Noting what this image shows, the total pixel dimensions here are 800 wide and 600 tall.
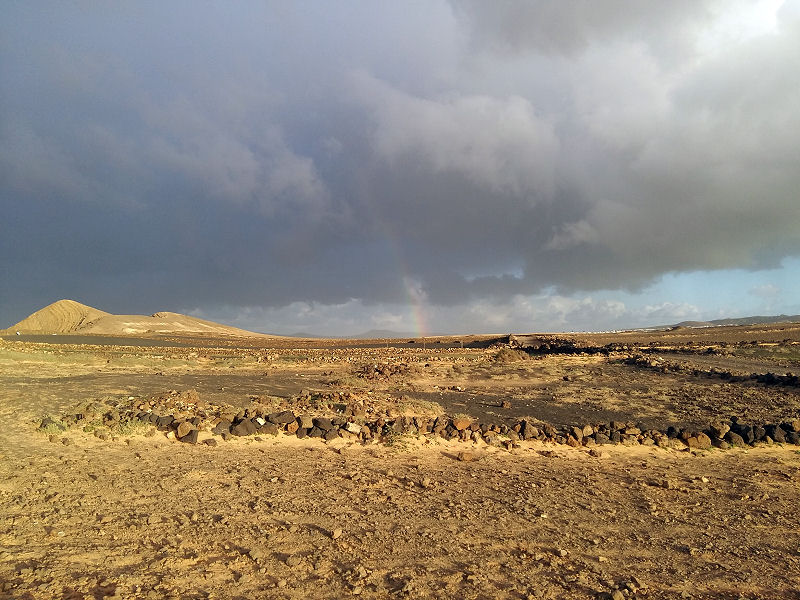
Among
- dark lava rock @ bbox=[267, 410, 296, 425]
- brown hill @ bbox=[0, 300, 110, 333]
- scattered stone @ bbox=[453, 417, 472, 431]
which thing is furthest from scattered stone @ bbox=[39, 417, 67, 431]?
brown hill @ bbox=[0, 300, 110, 333]

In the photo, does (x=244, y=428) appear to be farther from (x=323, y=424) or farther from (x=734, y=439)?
(x=734, y=439)

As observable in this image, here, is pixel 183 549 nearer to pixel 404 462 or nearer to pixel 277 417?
pixel 404 462

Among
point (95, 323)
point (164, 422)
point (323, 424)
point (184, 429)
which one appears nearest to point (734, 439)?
point (323, 424)

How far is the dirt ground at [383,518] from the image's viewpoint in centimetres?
554

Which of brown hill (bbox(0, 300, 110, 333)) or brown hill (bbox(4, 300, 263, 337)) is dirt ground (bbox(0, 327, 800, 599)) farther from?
brown hill (bbox(0, 300, 110, 333))

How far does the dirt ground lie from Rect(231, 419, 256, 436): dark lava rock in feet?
1.64

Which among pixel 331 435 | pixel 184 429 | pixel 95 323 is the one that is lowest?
pixel 331 435

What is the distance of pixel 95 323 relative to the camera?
132 metres

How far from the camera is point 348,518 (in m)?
7.48

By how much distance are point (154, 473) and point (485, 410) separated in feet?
38.0

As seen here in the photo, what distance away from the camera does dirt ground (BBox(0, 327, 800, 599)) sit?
5535 mm

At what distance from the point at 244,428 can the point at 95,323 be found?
144m

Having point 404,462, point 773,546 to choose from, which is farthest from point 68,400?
point 773,546

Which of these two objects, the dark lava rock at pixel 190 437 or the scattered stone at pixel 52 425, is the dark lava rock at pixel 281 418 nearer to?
the dark lava rock at pixel 190 437
